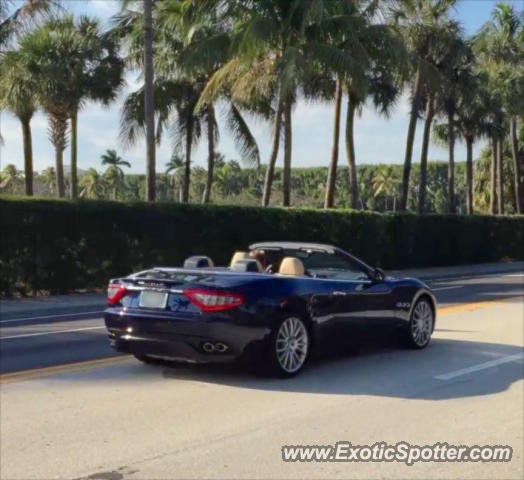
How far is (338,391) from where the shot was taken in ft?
29.1

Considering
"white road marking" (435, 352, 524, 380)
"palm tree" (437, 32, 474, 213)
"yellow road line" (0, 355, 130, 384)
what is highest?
"palm tree" (437, 32, 474, 213)

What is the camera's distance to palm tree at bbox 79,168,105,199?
96312 millimetres

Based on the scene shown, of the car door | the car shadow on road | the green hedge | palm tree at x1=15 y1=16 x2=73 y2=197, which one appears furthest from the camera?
palm tree at x1=15 y1=16 x2=73 y2=197

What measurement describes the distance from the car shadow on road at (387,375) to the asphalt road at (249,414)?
0.02 metres

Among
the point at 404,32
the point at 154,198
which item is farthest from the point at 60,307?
the point at 404,32

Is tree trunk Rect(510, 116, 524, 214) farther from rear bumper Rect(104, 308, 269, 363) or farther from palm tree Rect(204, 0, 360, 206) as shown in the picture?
rear bumper Rect(104, 308, 269, 363)

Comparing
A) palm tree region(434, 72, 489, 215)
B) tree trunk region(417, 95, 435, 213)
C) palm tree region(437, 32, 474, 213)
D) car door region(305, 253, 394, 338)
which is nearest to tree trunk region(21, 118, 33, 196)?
palm tree region(437, 32, 474, 213)

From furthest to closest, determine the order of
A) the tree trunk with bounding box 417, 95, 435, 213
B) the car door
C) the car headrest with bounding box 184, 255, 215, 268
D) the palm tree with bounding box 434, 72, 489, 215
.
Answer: the palm tree with bounding box 434, 72, 489, 215 → the tree trunk with bounding box 417, 95, 435, 213 → the car headrest with bounding box 184, 255, 215, 268 → the car door

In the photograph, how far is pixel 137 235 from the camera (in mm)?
23766

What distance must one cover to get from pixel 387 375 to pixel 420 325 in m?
1.96

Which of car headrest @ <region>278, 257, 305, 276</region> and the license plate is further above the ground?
car headrest @ <region>278, 257, 305, 276</region>

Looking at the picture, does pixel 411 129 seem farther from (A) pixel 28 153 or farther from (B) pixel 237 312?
(B) pixel 237 312

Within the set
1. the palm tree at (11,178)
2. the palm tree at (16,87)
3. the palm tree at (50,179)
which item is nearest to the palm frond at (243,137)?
the palm tree at (16,87)

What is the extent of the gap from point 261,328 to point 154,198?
17251 mm
